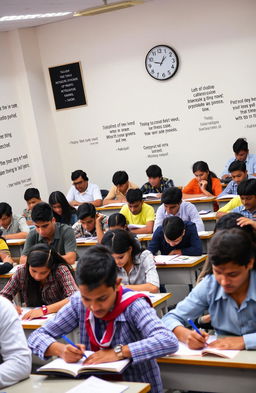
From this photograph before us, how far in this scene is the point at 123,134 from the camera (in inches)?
405

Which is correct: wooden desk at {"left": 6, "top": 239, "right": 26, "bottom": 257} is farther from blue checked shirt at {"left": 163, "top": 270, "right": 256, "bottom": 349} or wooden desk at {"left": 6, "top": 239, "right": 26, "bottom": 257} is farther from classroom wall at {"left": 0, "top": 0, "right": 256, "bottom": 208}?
blue checked shirt at {"left": 163, "top": 270, "right": 256, "bottom": 349}

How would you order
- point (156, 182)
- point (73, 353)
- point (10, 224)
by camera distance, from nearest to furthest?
1. point (73, 353)
2. point (10, 224)
3. point (156, 182)

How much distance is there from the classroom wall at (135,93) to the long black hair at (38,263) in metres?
5.43

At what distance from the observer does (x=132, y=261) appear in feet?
15.3

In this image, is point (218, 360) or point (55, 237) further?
point (55, 237)

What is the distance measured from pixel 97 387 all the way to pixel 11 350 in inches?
18.3

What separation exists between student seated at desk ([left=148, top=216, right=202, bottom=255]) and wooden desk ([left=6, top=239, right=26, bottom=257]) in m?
2.25

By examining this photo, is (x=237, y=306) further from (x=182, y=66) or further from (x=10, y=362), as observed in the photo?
(x=182, y=66)

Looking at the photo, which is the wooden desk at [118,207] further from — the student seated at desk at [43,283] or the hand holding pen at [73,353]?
the hand holding pen at [73,353]

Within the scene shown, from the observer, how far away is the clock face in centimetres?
956

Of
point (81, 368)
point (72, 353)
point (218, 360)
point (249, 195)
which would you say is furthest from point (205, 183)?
point (81, 368)

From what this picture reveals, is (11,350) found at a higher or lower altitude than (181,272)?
higher

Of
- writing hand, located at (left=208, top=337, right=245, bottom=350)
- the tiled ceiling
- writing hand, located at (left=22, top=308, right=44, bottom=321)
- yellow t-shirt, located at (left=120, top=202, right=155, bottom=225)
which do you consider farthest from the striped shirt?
the tiled ceiling

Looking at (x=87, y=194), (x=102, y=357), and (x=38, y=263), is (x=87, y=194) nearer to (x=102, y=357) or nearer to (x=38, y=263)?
(x=38, y=263)
